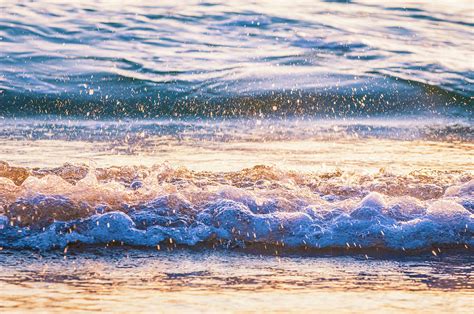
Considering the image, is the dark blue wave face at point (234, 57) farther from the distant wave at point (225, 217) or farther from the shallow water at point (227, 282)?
the shallow water at point (227, 282)

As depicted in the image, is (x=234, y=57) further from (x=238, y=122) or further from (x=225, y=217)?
(x=225, y=217)

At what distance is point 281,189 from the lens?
4656 millimetres

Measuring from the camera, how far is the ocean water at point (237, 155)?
144 inches

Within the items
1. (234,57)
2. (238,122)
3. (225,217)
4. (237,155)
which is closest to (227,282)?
(225,217)

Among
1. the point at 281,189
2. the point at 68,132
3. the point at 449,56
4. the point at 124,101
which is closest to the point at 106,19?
the point at 124,101

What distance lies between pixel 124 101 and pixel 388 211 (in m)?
5.62

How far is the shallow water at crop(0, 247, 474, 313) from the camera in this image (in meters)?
3.33

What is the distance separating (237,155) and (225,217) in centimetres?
225

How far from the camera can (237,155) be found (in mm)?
6438

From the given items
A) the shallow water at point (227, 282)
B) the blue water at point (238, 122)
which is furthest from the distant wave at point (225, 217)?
the shallow water at point (227, 282)

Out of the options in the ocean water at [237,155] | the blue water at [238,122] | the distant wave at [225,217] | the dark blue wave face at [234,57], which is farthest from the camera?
the dark blue wave face at [234,57]

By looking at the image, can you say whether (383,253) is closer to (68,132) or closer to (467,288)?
(467,288)

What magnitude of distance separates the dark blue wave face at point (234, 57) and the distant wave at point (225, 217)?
445 centimetres

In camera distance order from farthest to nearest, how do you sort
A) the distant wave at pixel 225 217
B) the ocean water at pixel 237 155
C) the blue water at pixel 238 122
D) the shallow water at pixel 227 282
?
the blue water at pixel 238 122
the distant wave at pixel 225 217
the ocean water at pixel 237 155
the shallow water at pixel 227 282
